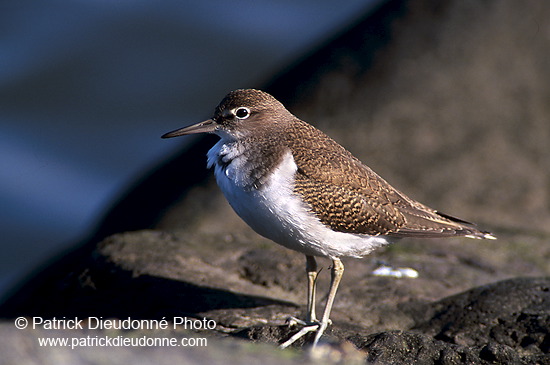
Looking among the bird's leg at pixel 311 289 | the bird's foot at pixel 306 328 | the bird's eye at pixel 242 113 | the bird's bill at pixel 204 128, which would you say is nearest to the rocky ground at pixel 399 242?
the bird's foot at pixel 306 328

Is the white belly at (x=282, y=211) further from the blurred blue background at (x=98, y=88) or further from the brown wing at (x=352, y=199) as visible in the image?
the blurred blue background at (x=98, y=88)

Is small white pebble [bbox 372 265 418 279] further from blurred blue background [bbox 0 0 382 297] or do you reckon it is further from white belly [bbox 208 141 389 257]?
blurred blue background [bbox 0 0 382 297]

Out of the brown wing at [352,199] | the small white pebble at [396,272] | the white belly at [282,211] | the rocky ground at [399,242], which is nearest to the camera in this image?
the rocky ground at [399,242]

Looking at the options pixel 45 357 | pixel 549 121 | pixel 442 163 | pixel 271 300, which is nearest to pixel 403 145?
pixel 442 163

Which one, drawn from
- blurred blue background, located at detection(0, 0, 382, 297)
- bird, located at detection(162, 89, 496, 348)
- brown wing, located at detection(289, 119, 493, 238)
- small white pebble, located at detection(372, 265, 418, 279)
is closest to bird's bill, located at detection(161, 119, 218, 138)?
bird, located at detection(162, 89, 496, 348)

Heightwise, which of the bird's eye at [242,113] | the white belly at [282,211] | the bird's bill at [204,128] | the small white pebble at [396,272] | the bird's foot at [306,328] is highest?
the bird's eye at [242,113]

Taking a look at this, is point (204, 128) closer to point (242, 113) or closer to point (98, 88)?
point (242, 113)
